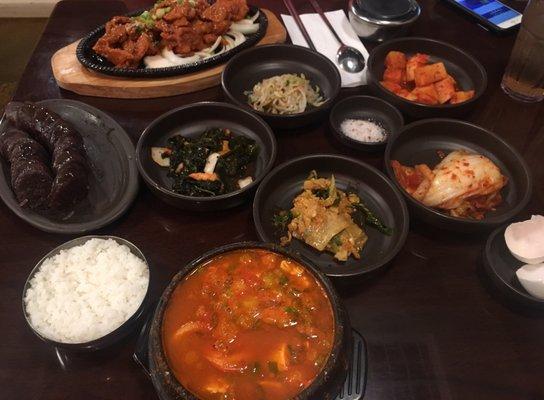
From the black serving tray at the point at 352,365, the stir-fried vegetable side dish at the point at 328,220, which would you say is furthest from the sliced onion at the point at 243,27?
the black serving tray at the point at 352,365

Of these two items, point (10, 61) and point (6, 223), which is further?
point (10, 61)

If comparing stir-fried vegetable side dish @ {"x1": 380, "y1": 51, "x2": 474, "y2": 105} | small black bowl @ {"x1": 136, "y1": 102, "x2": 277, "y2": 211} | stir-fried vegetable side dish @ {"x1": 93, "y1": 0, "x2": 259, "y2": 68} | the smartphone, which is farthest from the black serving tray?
the smartphone

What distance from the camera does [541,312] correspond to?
192 centimetres

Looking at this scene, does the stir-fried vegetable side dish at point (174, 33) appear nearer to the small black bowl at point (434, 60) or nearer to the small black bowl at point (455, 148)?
the small black bowl at point (434, 60)

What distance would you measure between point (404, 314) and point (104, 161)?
1.73m

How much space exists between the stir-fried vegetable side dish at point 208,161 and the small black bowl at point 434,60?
0.92m

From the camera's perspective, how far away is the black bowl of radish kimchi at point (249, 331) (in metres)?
1.31

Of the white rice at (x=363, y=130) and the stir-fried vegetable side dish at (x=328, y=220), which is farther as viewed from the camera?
the white rice at (x=363, y=130)

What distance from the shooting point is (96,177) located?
7.72 feet

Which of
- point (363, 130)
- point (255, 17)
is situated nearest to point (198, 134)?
point (363, 130)

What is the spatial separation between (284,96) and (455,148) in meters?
1.07

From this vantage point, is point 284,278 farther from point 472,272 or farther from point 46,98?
point 46,98

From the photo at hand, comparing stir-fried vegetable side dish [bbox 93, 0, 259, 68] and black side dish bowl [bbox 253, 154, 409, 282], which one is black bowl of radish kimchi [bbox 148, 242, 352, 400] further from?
stir-fried vegetable side dish [bbox 93, 0, 259, 68]

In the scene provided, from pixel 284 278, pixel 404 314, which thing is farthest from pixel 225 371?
pixel 404 314
